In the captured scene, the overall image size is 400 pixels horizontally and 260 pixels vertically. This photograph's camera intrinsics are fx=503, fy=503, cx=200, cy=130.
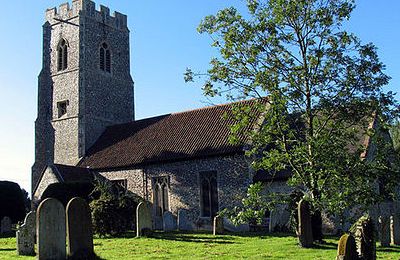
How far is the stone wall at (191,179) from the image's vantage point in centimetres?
2283

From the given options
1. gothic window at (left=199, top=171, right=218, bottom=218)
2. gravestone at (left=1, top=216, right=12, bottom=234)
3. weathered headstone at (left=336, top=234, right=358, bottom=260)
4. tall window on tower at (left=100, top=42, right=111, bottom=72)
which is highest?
tall window on tower at (left=100, top=42, right=111, bottom=72)

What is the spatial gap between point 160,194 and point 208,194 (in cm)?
291

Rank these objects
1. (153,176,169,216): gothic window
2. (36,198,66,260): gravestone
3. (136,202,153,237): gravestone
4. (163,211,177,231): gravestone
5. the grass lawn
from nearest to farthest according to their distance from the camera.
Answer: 1. (36,198,66,260): gravestone
2. the grass lawn
3. (136,202,153,237): gravestone
4. (163,211,177,231): gravestone
5. (153,176,169,216): gothic window

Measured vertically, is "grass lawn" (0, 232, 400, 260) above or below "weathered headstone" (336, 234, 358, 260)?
Answer: below

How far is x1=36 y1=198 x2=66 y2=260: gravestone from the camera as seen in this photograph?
1119cm

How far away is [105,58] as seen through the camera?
113 ft

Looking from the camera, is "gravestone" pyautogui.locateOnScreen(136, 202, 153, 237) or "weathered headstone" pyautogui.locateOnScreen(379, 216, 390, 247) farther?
"gravestone" pyautogui.locateOnScreen(136, 202, 153, 237)

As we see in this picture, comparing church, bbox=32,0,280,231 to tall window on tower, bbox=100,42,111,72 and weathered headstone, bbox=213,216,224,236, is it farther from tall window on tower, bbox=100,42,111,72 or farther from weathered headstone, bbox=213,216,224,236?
weathered headstone, bbox=213,216,224,236

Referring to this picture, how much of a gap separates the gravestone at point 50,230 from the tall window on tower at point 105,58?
23422mm

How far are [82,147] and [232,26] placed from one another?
724 inches

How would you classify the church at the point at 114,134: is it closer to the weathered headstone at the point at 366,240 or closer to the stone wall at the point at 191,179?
the stone wall at the point at 191,179

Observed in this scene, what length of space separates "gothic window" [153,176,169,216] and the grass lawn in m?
8.22

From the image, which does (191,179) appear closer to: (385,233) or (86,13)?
(385,233)

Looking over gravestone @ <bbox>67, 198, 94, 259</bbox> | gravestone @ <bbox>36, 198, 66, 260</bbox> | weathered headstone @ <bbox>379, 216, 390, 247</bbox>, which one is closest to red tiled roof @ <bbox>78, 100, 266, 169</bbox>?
Answer: weathered headstone @ <bbox>379, 216, 390, 247</bbox>
